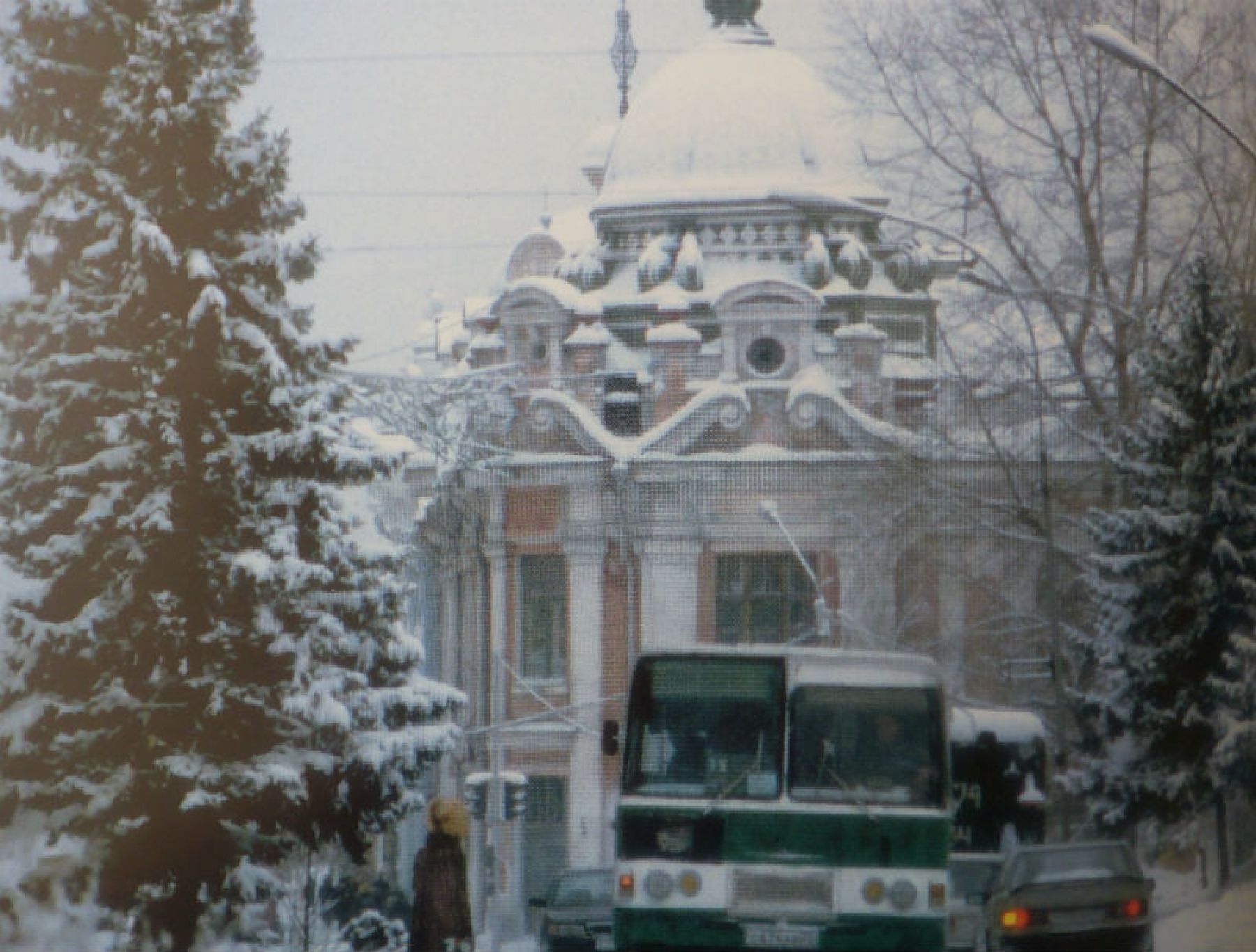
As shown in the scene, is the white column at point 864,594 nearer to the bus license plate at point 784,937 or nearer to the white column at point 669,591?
the white column at point 669,591

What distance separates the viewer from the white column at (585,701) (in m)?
9.09

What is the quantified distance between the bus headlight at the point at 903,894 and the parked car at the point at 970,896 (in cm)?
48

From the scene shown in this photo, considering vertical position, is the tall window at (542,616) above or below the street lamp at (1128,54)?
below

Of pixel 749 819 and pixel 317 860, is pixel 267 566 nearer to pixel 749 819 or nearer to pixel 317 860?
pixel 317 860

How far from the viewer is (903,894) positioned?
7.67 meters

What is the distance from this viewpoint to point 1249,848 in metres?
8.67

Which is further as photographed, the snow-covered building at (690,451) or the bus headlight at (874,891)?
the snow-covered building at (690,451)

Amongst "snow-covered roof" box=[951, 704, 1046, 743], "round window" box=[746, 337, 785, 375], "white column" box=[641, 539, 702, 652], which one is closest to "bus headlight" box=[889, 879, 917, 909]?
"snow-covered roof" box=[951, 704, 1046, 743]

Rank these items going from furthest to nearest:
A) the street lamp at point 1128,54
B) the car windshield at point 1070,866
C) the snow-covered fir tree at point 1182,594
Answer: the snow-covered fir tree at point 1182,594 < the car windshield at point 1070,866 < the street lamp at point 1128,54

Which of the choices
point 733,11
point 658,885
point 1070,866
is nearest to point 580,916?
point 658,885

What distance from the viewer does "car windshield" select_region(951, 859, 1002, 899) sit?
824 cm

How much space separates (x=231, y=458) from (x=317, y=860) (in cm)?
174

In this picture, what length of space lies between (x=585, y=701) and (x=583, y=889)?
32.5 inches

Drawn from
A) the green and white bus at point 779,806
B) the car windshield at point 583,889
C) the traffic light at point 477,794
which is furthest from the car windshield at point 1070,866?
the traffic light at point 477,794
